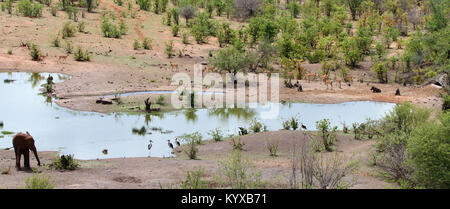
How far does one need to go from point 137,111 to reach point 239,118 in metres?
→ 4.01

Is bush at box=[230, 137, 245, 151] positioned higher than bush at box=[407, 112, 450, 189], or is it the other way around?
bush at box=[407, 112, 450, 189]

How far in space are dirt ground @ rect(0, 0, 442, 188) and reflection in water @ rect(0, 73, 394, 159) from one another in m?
0.97

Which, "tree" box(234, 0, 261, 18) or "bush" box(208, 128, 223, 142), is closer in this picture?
"bush" box(208, 128, 223, 142)

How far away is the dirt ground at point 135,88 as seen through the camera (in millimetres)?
11867

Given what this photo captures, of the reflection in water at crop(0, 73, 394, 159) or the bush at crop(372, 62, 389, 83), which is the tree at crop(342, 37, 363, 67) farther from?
the reflection in water at crop(0, 73, 394, 159)

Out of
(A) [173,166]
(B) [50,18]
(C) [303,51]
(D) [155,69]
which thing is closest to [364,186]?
(A) [173,166]

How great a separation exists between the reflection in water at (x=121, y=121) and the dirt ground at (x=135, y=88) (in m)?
0.97

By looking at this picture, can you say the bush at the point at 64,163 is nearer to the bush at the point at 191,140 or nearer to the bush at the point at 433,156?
the bush at the point at 191,140

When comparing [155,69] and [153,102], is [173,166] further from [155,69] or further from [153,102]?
[155,69]

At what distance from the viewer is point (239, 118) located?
2052cm

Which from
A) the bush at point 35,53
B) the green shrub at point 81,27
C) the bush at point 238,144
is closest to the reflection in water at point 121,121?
the bush at point 238,144

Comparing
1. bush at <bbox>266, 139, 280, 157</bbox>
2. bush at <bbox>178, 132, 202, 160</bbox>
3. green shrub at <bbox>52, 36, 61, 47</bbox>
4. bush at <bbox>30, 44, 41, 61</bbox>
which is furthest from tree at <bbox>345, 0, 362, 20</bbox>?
bush at <bbox>266, 139, 280, 157</bbox>

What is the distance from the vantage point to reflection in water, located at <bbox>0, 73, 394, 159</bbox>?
16.0m

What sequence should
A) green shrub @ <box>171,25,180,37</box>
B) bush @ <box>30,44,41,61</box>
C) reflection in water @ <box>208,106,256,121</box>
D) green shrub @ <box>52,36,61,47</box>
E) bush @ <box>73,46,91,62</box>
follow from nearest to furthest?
reflection in water @ <box>208,106,256,121</box> < bush @ <box>30,44,41,61</box> < bush @ <box>73,46,91,62</box> < green shrub @ <box>52,36,61,47</box> < green shrub @ <box>171,25,180,37</box>
